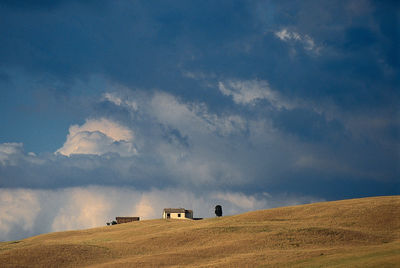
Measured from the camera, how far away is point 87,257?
207 feet

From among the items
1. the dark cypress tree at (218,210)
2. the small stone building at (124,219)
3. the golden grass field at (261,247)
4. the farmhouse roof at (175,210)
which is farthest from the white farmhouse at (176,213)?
the golden grass field at (261,247)

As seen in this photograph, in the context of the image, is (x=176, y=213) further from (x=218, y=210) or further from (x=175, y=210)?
(x=218, y=210)

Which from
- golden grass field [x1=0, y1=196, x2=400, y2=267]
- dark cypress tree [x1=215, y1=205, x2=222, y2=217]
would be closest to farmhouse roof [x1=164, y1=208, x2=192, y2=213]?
dark cypress tree [x1=215, y1=205, x2=222, y2=217]

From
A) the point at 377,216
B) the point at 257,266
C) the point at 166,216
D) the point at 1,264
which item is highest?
the point at 166,216

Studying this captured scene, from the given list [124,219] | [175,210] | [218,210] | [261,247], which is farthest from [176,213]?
[261,247]

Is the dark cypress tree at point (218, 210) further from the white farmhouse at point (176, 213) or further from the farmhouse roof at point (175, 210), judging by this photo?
the farmhouse roof at point (175, 210)

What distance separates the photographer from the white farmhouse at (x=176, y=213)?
14500 cm

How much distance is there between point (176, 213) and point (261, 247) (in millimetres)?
87135

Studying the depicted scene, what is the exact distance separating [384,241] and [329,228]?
8499 mm

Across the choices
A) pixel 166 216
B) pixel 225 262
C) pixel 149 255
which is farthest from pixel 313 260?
pixel 166 216

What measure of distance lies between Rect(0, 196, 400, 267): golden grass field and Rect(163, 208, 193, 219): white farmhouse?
6137cm

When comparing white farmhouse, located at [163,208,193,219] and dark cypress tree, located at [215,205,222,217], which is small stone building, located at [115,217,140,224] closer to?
white farmhouse, located at [163,208,193,219]

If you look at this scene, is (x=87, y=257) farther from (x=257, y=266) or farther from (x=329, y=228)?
(x=329, y=228)

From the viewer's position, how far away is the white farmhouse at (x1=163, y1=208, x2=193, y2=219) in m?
145
